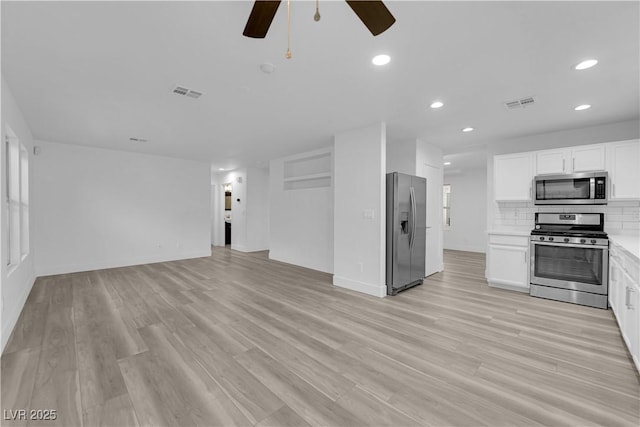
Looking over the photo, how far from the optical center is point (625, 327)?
246 centimetres

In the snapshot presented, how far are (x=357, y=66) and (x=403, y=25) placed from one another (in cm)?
59

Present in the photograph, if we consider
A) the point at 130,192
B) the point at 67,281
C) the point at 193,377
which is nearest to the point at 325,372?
the point at 193,377

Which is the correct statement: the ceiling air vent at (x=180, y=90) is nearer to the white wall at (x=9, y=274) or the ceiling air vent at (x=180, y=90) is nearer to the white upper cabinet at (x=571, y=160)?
the white wall at (x=9, y=274)

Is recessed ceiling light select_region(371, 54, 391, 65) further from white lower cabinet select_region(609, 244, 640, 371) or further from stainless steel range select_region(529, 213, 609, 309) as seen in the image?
stainless steel range select_region(529, 213, 609, 309)

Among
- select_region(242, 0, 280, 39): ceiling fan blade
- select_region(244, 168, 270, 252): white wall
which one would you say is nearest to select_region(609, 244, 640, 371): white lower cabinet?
select_region(242, 0, 280, 39): ceiling fan blade

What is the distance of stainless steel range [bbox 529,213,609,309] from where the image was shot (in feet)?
11.4

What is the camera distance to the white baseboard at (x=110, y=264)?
5.11 meters

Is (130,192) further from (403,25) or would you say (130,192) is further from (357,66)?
(403,25)

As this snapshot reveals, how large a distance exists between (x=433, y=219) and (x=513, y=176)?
4.88 feet

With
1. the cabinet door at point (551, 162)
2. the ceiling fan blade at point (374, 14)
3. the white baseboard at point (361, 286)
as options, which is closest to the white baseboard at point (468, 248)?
the cabinet door at point (551, 162)

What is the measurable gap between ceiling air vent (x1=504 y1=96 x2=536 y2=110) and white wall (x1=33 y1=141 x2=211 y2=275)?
22.1 feet

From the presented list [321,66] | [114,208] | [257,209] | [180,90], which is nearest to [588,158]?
Answer: [321,66]

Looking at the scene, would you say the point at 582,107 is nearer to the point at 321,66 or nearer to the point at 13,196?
the point at 321,66

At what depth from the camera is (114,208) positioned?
589cm
